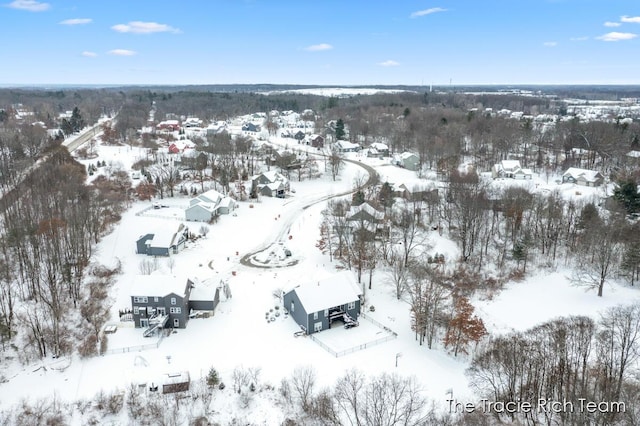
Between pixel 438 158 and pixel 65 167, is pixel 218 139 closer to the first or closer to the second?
pixel 65 167

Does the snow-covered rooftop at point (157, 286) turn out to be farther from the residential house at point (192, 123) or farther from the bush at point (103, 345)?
the residential house at point (192, 123)

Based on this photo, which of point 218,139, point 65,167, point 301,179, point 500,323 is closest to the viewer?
point 500,323

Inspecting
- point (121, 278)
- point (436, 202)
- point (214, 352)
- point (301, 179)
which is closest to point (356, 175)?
point (301, 179)

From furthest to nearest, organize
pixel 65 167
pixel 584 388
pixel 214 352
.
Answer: pixel 65 167
pixel 214 352
pixel 584 388

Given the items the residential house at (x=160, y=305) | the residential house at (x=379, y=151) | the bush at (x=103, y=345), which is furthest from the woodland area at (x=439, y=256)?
the residential house at (x=379, y=151)

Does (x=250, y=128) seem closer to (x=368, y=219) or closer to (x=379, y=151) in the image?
(x=379, y=151)

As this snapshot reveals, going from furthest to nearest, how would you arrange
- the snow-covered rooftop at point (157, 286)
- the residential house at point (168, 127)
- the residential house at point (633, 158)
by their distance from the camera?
the residential house at point (168, 127) < the residential house at point (633, 158) < the snow-covered rooftop at point (157, 286)
